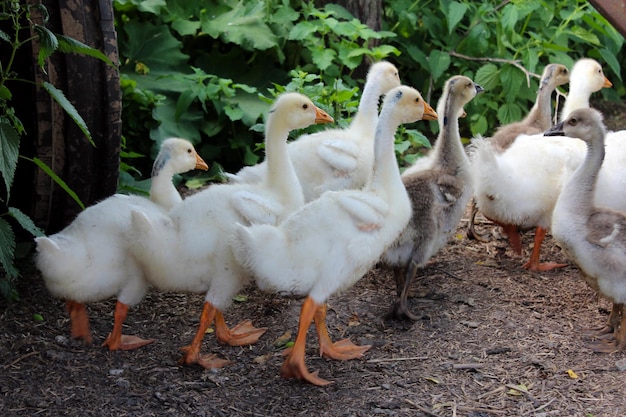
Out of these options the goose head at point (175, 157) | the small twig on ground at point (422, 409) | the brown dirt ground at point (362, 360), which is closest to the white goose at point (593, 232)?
the brown dirt ground at point (362, 360)

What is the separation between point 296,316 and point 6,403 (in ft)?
5.55

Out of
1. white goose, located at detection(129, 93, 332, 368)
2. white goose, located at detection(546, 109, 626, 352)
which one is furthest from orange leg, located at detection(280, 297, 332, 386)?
white goose, located at detection(546, 109, 626, 352)

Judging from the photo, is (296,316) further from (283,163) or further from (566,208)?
(566,208)

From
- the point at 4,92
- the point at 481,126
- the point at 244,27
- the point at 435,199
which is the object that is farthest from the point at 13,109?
the point at 481,126

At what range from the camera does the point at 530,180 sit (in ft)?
18.6

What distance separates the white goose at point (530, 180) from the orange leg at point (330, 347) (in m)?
1.66

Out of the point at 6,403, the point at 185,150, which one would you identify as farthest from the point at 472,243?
the point at 6,403

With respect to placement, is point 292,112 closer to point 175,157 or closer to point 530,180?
point 175,157

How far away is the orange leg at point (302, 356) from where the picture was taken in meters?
4.15

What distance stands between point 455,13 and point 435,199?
10.8 ft

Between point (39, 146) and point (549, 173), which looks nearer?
point (39, 146)

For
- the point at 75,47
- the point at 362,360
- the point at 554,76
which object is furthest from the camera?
the point at 554,76

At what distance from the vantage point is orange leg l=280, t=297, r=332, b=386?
4.15 metres

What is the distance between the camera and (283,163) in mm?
4754
